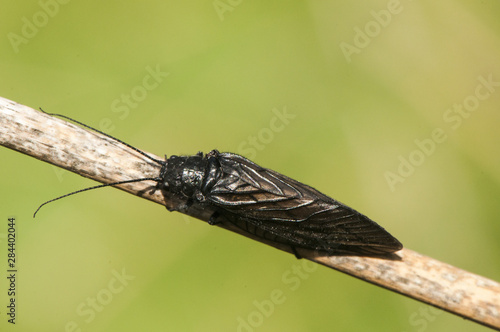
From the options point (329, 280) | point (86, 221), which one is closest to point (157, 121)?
point (86, 221)

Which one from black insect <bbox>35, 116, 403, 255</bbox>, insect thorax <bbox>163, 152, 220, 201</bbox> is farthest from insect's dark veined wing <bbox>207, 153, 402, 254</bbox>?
insect thorax <bbox>163, 152, 220, 201</bbox>

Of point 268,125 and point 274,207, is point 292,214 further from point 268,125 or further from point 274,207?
point 268,125

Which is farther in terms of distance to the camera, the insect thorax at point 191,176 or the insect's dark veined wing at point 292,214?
the insect thorax at point 191,176

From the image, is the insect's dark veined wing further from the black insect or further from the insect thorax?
the insect thorax

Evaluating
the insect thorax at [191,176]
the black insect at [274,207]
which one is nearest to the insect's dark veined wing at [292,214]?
the black insect at [274,207]

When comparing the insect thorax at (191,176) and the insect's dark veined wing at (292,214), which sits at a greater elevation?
the insect's dark veined wing at (292,214)

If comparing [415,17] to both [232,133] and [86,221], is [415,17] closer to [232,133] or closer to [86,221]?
[232,133]

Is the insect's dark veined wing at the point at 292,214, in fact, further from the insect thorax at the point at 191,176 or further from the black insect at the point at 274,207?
the insect thorax at the point at 191,176

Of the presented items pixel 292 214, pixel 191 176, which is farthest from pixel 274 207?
pixel 191 176
